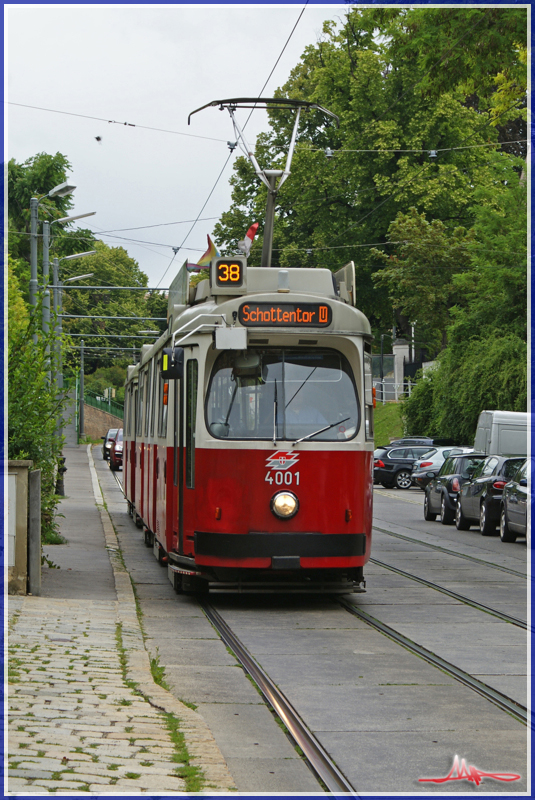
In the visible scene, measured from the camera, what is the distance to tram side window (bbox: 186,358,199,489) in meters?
12.0

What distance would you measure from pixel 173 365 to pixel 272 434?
1309mm

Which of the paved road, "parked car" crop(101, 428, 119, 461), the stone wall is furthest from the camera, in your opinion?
the stone wall

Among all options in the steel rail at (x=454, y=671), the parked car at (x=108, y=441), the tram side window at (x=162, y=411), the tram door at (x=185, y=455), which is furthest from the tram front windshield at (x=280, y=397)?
the parked car at (x=108, y=441)

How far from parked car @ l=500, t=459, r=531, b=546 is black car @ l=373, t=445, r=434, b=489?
1849 cm

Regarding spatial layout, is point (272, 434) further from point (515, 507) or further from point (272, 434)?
point (515, 507)

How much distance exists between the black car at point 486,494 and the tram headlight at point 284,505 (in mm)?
12231

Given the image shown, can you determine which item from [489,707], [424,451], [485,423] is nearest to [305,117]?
[424,451]

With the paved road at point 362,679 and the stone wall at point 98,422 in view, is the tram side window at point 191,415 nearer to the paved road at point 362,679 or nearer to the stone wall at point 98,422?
the paved road at point 362,679

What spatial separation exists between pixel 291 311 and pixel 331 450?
146cm

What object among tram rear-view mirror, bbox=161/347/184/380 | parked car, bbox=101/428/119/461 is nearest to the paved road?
tram rear-view mirror, bbox=161/347/184/380

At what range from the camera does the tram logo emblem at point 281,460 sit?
11.6 metres

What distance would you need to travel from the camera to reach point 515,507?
68.7 ft

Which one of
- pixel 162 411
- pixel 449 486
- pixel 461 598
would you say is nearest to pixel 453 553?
pixel 461 598

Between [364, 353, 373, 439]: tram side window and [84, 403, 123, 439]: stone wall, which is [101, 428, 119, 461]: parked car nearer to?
[84, 403, 123, 439]: stone wall
